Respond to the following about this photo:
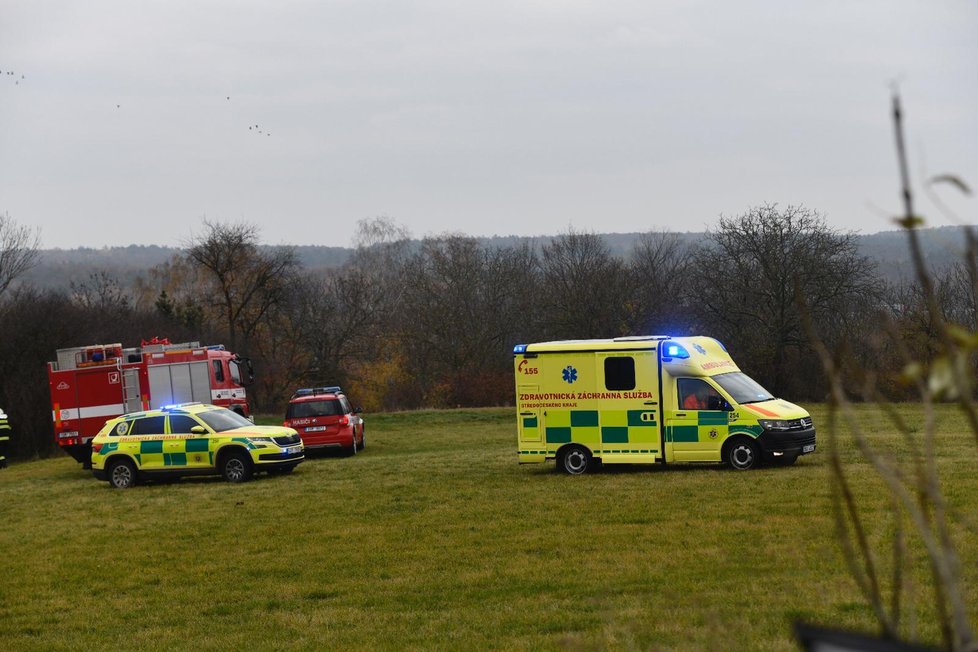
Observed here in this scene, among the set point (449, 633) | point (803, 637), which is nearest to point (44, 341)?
point (449, 633)

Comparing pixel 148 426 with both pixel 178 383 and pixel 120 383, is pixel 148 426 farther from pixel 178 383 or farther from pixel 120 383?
pixel 178 383

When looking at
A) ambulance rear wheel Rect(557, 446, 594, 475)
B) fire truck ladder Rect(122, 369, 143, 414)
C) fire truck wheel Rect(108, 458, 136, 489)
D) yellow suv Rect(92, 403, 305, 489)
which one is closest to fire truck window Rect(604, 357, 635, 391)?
ambulance rear wheel Rect(557, 446, 594, 475)

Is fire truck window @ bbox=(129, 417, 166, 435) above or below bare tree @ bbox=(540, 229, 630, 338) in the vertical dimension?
below

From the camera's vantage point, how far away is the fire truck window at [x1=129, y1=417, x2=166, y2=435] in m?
23.7

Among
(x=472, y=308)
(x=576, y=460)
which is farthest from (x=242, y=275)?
(x=576, y=460)

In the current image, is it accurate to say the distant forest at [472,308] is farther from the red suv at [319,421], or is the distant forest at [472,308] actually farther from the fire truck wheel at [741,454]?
the fire truck wheel at [741,454]

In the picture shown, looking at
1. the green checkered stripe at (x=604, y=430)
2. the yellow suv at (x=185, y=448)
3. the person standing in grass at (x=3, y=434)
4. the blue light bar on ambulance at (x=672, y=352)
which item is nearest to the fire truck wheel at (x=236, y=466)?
the yellow suv at (x=185, y=448)

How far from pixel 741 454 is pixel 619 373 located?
2614mm

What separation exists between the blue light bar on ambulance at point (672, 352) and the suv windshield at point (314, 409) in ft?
40.7

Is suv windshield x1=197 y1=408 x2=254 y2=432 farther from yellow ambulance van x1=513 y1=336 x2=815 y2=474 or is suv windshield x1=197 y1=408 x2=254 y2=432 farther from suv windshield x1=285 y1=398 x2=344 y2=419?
yellow ambulance van x1=513 y1=336 x2=815 y2=474

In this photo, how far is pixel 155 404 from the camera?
30.6 meters

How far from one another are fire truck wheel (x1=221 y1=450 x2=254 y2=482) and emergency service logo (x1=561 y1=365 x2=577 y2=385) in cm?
715

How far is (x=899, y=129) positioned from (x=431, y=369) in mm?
68197

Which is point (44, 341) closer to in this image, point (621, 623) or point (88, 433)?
point (88, 433)
